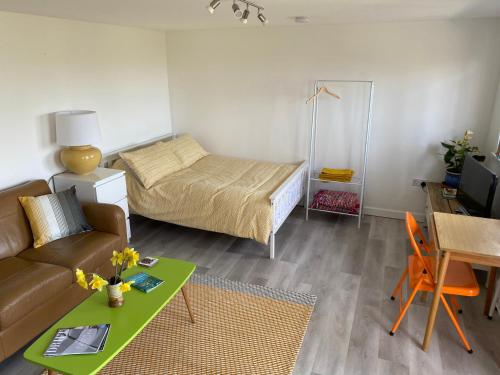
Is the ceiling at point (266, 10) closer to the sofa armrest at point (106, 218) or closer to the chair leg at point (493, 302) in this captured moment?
the sofa armrest at point (106, 218)

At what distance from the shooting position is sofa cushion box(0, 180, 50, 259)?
2.76m

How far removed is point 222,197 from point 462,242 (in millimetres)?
2042

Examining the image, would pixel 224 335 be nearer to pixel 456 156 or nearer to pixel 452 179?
pixel 452 179

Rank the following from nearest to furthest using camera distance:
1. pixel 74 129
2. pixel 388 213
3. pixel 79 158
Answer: pixel 74 129 < pixel 79 158 < pixel 388 213

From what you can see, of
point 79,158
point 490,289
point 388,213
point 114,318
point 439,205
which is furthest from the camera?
point 388,213

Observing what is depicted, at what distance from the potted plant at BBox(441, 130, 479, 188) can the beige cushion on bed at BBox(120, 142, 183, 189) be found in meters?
2.85

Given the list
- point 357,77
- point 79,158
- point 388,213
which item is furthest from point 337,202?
point 79,158

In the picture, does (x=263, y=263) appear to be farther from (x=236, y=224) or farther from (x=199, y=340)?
(x=199, y=340)

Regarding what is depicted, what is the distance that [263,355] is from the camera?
2.39 meters

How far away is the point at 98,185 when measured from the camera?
131 inches

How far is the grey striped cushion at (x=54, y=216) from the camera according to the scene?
2879 mm

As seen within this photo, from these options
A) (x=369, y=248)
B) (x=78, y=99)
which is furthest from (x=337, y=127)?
(x=78, y=99)

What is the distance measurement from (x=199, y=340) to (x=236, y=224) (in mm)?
1220

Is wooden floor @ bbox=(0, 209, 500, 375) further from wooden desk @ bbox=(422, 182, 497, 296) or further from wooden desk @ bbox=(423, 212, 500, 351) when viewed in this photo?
wooden desk @ bbox=(422, 182, 497, 296)
